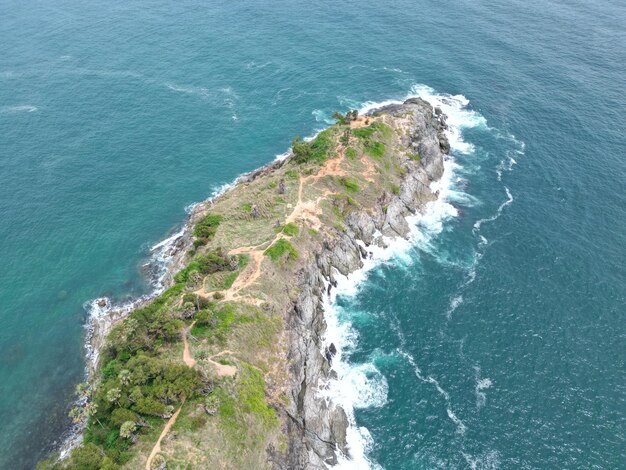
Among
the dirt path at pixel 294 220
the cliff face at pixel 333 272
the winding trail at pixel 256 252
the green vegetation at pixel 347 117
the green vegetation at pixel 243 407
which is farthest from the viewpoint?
the green vegetation at pixel 347 117

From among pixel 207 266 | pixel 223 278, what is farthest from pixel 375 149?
pixel 207 266

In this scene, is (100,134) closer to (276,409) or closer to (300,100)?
(300,100)

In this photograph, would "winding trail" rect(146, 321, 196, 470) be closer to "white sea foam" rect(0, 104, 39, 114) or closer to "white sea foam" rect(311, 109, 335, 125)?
"white sea foam" rect(311, 109, 335, 125)

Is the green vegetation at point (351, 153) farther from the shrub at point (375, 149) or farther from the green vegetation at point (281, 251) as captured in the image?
the green vegetation at point (281, 251)

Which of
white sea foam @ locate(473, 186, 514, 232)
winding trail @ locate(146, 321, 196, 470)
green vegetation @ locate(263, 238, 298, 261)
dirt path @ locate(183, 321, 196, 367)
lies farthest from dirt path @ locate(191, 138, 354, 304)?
white sea foam @ locate(473, 186, 514, 232)

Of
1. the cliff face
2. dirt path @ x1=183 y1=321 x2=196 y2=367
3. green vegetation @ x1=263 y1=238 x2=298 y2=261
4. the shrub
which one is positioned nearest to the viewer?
the cliff face

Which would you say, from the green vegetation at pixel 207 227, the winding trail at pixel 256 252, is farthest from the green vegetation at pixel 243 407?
the green vegetation at pixel 207 227
